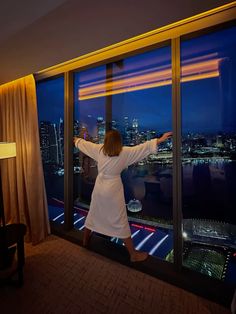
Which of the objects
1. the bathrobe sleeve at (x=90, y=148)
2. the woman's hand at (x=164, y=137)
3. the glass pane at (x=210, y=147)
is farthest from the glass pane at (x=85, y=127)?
the glass pane at (x=210, y=147)

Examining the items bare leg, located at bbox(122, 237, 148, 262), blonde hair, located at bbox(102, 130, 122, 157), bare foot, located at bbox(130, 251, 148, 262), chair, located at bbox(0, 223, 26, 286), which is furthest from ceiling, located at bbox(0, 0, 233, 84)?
bare foot, located at bbox(130, 251, 148, 262)

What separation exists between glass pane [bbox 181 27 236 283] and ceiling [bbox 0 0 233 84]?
51 centimetres

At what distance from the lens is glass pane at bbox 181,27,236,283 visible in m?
1.69

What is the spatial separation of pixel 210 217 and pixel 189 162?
0.67 metres

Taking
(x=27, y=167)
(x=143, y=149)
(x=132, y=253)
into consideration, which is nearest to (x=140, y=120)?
(x=143, y=149)

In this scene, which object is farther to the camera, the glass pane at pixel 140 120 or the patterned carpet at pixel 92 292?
the glass pane at pixel 140 120

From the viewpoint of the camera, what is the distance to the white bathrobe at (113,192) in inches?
76.7

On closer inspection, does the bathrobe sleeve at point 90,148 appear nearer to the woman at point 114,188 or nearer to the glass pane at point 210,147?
the woman at point 114,188

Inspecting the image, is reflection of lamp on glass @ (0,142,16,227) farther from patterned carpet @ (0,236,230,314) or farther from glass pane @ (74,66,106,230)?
glass pane @ (74,66,106,230)

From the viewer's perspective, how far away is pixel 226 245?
6.44 ft

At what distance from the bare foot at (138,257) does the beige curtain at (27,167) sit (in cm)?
127

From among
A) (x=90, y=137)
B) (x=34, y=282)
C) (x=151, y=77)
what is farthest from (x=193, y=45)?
(x=34, y=282)

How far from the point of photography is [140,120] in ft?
7.16

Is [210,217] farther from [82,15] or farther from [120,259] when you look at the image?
[82,15]
